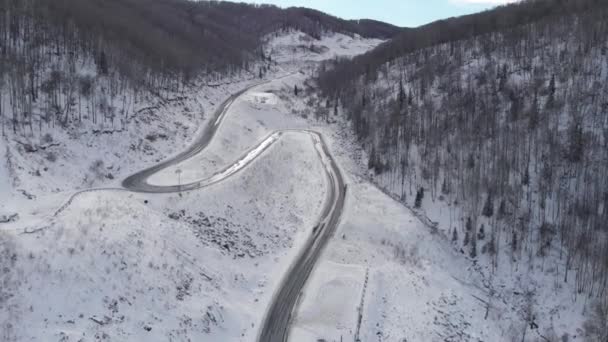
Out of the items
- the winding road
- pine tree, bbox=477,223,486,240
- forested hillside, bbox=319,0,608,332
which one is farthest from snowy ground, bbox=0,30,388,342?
pine tree, bbox=477,223,486,240

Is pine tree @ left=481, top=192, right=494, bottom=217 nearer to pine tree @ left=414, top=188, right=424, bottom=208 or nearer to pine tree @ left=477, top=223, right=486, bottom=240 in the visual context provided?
pine tree @ left=477, top=223, right=486, bottom=240

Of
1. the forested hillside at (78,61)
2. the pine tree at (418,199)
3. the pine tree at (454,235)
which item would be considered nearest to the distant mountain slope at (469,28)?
the forested hillside at (78,61)

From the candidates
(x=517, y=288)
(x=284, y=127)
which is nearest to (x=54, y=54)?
(x=284, y=127)

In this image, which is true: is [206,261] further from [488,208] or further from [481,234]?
[488,208]

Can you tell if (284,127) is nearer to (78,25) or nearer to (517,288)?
(78,25)

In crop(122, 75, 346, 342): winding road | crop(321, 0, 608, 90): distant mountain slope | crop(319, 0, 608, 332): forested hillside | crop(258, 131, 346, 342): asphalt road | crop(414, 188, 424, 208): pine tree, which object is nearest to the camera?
crop(258, 131, 346, 342): asphalt road

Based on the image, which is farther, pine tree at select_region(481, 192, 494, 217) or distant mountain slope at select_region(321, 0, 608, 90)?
Answer: distant mountain slope at select_region(321, 0, 608, 90)

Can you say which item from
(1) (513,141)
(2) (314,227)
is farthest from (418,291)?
(1) (513,141)

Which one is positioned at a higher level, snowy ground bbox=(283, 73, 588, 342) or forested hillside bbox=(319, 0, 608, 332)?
forested hillside bbox=(319, 0, 608, 332)
